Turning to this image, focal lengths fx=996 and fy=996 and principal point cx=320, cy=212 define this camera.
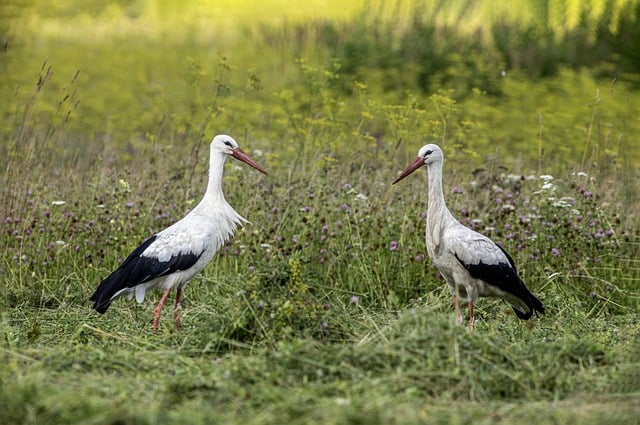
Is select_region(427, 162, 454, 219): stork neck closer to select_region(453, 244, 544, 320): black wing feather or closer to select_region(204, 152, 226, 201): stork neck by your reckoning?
select_region(453, 244, 544, 320): black wing feather

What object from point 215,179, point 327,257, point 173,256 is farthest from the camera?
point 327,257

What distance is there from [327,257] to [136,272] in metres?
1.77

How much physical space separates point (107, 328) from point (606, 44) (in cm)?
1291

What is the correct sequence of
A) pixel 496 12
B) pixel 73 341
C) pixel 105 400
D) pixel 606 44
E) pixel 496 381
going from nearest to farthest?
pixel 105 400 → pixel 496 381 → pixel 73 341 → pixel 606 44 → pixel 496 12

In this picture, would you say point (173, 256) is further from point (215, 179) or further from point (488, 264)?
point (488, 264)

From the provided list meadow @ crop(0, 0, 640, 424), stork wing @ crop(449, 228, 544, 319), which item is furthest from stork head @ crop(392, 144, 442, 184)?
meadow @ crop(0, 0, 640, 424)

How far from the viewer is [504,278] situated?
22.0 feet

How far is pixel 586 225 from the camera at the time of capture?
8000 mm

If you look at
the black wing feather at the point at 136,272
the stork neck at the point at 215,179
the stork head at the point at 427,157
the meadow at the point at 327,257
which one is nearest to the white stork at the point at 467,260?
the stork head at the point at 427,157

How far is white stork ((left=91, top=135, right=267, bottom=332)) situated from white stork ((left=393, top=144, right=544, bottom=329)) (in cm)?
136

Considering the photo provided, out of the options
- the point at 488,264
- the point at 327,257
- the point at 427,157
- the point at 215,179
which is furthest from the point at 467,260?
the point at 215,179

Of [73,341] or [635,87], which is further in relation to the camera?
[635,87]

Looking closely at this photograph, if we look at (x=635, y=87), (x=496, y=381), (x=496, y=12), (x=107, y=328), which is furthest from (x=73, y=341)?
(x=496, y=12)

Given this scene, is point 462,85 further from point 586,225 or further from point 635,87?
point 586,225
